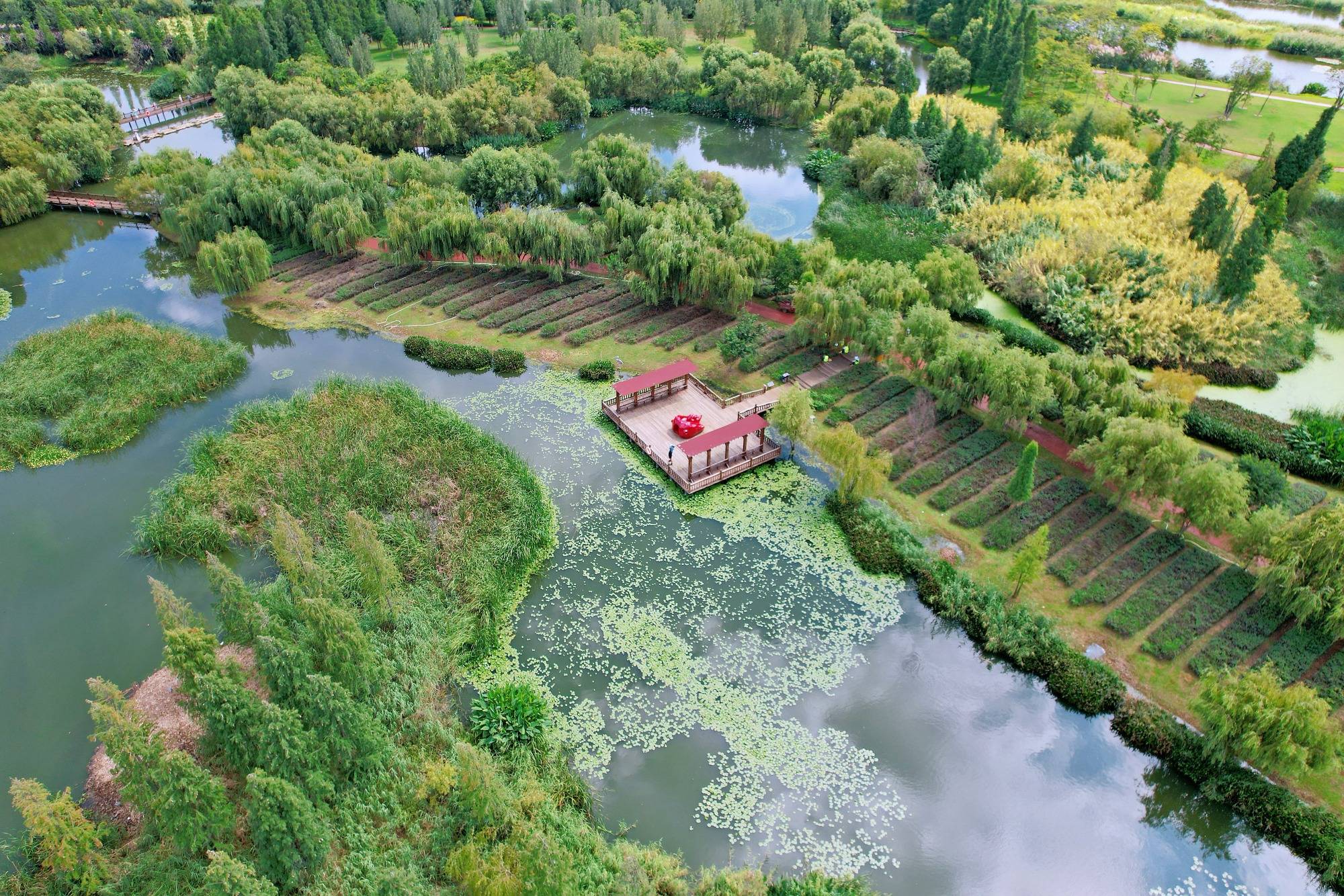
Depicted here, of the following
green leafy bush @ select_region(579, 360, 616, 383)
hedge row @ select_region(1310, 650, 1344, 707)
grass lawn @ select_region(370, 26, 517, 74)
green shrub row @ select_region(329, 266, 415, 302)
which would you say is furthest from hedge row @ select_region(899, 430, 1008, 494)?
grass lawn @ select_region(370, 26, 517, 74)

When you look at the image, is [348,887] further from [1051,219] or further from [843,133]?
[843,133]

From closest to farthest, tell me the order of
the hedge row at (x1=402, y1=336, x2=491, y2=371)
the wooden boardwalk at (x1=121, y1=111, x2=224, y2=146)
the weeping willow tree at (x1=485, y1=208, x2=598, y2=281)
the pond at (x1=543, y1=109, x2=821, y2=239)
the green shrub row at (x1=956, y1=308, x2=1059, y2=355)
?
1. the green shrub row at (x1=956, y1=308, x2=1059, y2=355)
2. the hedge row at (x1=402, y1=336, x2=491, y2=371)
3. the weeping willow tree at (x1=485, y1=208, x2=598, y2=281)
4. the pond at (x1=543, y1=109, x2=821, y2=239)
5. the wooden boardwalk at (x1=121, y1=111, x2=224, y2=146)

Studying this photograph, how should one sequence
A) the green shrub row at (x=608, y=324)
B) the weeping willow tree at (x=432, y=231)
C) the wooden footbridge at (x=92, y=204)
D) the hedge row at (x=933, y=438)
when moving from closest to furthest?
the hedge row at (x=933, y=438) < the green shrub row at (x=608, y=324) < the weeping willow tree at (x=432, y=231) < the wooden footbridge at (x=92, y=204)

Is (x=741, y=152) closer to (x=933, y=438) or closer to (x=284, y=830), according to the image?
(x=933, y=438)

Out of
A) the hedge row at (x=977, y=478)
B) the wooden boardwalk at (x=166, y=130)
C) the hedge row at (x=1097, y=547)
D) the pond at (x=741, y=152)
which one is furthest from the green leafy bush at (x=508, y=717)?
the wooden boardwalk at (x=166, y=130)

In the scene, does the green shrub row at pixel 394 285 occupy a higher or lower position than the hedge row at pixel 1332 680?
higher

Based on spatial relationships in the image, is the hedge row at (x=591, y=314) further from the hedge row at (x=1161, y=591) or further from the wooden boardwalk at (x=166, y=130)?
the wooden boardwalk at (x=166, y=130)

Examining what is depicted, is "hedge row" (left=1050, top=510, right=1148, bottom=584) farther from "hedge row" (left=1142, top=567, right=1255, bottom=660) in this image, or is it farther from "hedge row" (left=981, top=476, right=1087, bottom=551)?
"hedge row" (left=1142, top=567, right=1255, bottom=660)
